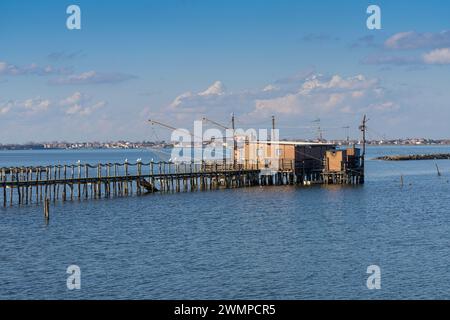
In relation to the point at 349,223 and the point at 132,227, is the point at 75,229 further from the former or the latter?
the point at 349,223

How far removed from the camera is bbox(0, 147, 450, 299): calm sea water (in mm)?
33750

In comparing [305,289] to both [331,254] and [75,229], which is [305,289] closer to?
[331,254]

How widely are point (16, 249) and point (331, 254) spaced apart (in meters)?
19.7

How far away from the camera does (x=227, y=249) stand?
145 ft

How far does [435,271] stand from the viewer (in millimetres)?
37094

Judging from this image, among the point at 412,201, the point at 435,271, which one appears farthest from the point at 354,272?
the point at 412,201

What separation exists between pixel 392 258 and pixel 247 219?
20.5m

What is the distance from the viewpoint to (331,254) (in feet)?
139

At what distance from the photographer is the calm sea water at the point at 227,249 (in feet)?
111
